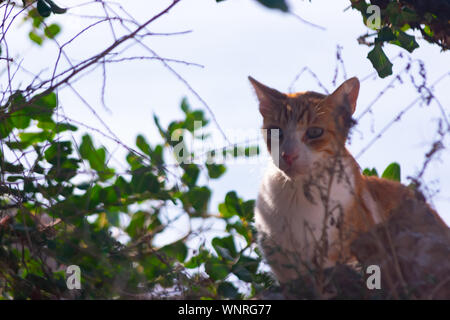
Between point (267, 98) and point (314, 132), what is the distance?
446 mm

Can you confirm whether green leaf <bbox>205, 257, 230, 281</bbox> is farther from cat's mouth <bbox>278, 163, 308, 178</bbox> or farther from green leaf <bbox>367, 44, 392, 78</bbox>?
green leaf <bbox>367, 44, 392, 78</bbox>

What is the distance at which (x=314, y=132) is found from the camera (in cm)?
361

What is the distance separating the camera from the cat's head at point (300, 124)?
3.40m

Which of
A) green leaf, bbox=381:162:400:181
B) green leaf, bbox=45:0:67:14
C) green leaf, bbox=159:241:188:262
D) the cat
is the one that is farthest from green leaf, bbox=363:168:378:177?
green leaf, bbox=45:0:67:14

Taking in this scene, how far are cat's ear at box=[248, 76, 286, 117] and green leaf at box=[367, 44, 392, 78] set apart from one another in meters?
0.81

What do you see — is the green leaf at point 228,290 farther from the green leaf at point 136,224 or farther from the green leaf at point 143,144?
the green leaf at point 143,144

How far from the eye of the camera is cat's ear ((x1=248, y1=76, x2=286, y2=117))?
3873 millimetres

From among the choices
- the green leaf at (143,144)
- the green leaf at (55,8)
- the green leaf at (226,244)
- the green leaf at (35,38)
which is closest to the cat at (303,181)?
the green leaf at (226,244)

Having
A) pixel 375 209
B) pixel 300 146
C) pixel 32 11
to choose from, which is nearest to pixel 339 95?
pixel 300 146

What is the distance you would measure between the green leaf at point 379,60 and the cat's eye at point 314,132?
571mm

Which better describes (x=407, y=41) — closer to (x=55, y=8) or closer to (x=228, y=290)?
(x=228, y=290)

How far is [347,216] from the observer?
10.2ft

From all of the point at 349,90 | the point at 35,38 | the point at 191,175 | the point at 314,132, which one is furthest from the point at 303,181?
the point at 35,38
